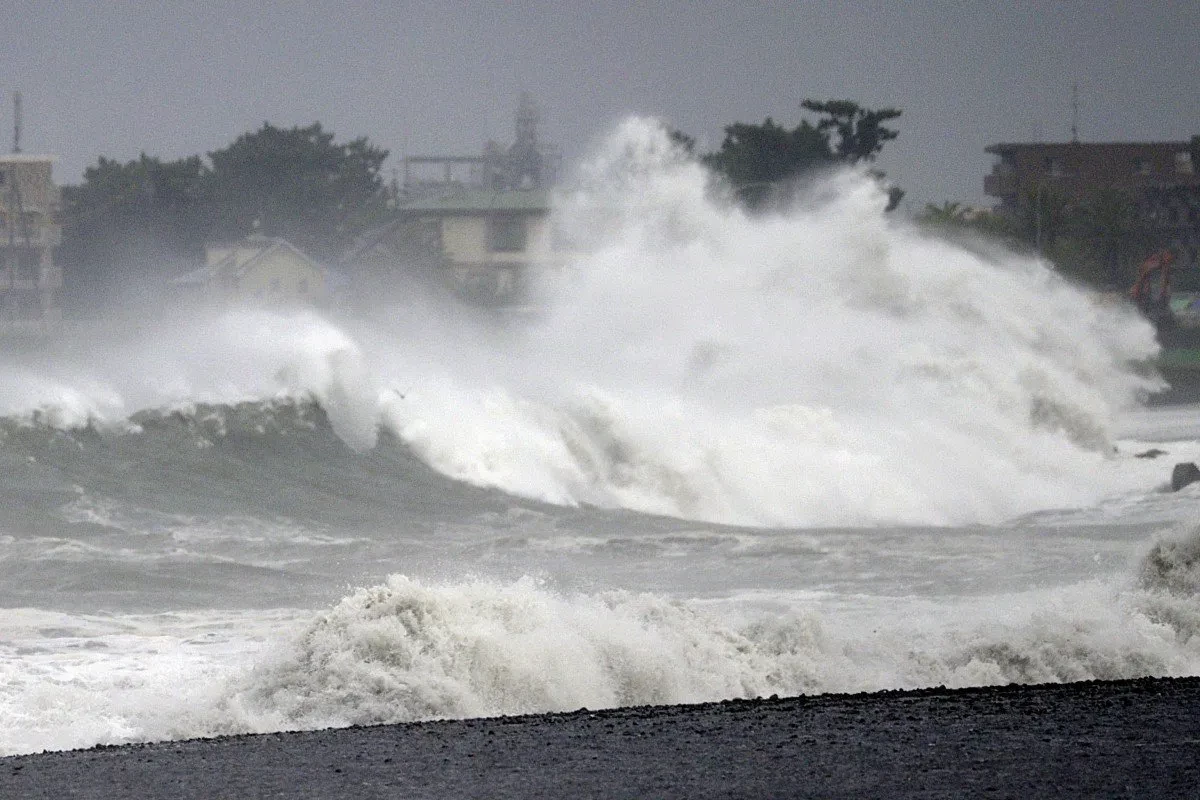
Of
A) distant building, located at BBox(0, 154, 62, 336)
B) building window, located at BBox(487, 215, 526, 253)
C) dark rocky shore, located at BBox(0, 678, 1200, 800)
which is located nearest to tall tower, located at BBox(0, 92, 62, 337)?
distant building, located at BBox(0, 154, 62, 336)

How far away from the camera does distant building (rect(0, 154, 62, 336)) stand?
8831 centimetres

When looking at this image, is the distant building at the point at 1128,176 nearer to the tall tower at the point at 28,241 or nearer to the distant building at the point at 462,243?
the distant building at the point at 462,243

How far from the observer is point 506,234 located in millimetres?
90750

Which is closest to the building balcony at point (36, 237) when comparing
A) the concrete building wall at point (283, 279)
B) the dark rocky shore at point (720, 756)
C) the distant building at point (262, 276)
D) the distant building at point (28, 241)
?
the distant building at point (28, 241)

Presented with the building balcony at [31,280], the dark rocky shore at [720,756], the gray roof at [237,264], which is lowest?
the building balcony at [31,280]

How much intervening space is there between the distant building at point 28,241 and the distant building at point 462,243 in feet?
37.2

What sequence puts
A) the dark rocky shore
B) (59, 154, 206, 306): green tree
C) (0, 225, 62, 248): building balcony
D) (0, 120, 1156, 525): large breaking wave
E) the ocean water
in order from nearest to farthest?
1. the dark rocky shore
2. the ocean water
3. (0, 120, 1156, 525): large breaking wave
4. (0, 225, 62, 248): building balcony
5. (59, 154, 206, 306): green tree

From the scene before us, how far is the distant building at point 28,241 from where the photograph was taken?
88312mm

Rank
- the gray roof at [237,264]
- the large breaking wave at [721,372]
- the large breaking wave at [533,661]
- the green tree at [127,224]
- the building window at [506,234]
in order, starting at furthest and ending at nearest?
the green tree at [127,224] → the building window at [506,234] → the gray roof at [237,264] → the large breaking wave at [721,372] → the large breaking wave at [533,661]

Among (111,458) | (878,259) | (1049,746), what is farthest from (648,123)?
(1049,746)

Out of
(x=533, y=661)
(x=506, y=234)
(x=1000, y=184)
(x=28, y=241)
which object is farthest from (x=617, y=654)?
(x=1000, y=184)

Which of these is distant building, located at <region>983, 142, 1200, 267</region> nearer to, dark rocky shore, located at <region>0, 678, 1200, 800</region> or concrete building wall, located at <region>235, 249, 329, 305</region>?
concrete building wall, located at <region>235, 249, 329, 305</region>

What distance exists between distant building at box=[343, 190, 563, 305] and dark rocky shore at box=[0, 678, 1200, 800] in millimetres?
74642

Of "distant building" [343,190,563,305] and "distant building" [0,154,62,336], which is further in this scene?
"distant building" [0,154,62,336]
